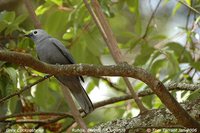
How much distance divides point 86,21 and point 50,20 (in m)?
0.32

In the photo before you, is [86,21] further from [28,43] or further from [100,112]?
[100,112]

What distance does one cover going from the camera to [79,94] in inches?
148

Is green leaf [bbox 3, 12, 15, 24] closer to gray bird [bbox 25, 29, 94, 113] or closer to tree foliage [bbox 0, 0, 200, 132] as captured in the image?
tree foliage [bbox 0, 0, 200, 132]

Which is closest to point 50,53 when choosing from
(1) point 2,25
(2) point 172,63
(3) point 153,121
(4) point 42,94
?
(4) point 42,94

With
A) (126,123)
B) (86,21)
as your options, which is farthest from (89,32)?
(126,123)

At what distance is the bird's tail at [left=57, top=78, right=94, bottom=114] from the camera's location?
12.0 ft

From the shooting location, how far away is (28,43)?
3902 mm

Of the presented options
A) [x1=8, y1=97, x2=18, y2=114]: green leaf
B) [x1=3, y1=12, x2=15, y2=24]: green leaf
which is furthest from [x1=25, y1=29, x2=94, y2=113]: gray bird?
[x1=8, y1=97, x2=18, y2=114]: green leaf

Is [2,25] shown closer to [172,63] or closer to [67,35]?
[67,35]

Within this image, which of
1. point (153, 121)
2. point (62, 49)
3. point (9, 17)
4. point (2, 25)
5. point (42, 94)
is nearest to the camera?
point (153, 121)

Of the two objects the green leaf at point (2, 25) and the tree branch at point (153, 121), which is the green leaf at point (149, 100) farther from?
the green leaf at point (2, 25)

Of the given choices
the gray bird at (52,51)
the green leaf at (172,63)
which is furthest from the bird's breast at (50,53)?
the green leaf at (172,63)

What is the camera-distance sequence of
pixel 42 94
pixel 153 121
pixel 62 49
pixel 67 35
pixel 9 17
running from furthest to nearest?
pixel 67 35, pixel 42 94, pixel 62 49, pixel 9 17, pixel 153 121

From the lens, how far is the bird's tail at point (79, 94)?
365cm
